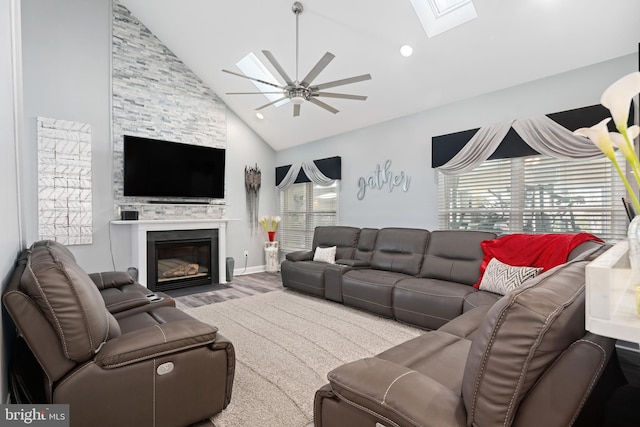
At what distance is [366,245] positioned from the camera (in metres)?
4.82

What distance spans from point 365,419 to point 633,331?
0.92m

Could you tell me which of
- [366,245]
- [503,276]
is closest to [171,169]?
[366,245]

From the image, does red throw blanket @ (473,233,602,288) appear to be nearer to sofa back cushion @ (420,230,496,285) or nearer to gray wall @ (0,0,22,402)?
sofa back cushion @ (420,230,496,285)

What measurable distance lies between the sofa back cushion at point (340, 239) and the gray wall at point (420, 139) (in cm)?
42

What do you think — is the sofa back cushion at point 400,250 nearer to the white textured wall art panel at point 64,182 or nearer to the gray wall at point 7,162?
the gray wall at point 7,162

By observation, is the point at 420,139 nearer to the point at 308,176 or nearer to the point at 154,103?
the point at 308,176

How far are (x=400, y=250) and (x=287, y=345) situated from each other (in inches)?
80.3

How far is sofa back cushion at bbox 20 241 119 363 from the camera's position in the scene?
1.45m

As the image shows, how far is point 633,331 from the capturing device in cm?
73

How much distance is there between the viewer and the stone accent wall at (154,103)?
5070 mm

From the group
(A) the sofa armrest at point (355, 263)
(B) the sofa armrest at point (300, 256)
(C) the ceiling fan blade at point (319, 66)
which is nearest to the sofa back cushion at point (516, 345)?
(C) the ceiling fan blade at point (319, 66)

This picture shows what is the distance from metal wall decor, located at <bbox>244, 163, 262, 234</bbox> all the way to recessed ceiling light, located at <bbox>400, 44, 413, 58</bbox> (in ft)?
12.2

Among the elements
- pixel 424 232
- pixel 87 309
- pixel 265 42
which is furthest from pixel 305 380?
pixel 265 42

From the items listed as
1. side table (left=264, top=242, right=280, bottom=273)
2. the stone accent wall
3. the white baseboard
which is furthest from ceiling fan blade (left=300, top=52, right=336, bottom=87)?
the white baseboard
